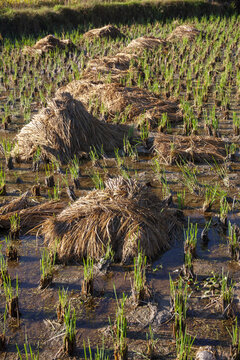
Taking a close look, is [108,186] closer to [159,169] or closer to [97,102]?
[159,169]

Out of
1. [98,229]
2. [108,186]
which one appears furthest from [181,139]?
[98,229]

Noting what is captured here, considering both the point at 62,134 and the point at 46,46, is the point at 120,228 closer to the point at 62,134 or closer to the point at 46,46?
the point at 62,134

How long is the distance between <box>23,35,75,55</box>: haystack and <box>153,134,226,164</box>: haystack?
19.7ft

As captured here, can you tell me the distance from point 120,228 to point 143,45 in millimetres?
7898

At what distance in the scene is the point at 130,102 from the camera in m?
6.48

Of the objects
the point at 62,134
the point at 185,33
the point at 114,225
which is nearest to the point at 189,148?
the point at 62,134

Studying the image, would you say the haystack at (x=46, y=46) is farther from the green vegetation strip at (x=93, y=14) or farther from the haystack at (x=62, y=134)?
the haystack at (x=62, y=134)

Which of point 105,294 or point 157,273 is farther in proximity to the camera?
point 157,273

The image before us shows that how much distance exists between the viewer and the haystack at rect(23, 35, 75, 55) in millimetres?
10453

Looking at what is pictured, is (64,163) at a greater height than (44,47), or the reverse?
(44,47)

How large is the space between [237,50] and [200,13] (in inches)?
244

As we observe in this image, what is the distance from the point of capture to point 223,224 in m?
3.74

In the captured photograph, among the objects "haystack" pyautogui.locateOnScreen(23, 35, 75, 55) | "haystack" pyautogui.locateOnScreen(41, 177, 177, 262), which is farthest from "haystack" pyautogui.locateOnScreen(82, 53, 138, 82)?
"haystack" pyautogui.locateOnScreen(41, 177, 177, 262)

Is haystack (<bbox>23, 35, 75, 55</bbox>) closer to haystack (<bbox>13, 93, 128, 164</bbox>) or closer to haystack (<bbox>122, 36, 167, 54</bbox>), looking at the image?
haystack (<bbox>122, 36, 167, 54</bbox>)
